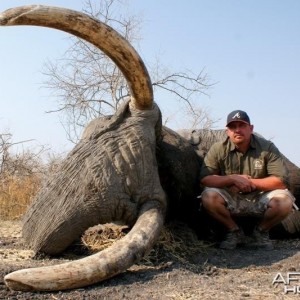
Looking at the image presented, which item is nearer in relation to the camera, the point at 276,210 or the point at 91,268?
the point at 91,268

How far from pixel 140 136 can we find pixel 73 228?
2.89 ft

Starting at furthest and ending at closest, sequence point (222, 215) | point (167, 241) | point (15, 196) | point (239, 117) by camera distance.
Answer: point (15, 196), point (239, 117), point (222, 215), point (167, 241)

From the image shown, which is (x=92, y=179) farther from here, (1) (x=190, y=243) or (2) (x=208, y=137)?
(2) (x=208, y=137)

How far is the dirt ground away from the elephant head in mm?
155

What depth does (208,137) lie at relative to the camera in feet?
19.1

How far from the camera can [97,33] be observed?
387 centimetres

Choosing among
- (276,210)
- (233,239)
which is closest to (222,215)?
(233,239)

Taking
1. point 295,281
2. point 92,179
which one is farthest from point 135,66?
point 295,281

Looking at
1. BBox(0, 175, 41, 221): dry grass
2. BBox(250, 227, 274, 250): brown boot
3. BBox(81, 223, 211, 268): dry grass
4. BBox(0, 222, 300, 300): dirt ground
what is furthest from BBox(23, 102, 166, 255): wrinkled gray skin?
BBox(0, 175, 41, 221): dry grass

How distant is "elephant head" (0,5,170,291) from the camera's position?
3629mm

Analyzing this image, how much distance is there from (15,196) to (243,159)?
5.31m

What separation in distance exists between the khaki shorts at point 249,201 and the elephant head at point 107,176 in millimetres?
1040

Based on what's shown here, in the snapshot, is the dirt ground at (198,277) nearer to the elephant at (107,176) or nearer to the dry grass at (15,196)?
the elephant at (107,176)

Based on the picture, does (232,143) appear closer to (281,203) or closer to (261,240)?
(281,203)
